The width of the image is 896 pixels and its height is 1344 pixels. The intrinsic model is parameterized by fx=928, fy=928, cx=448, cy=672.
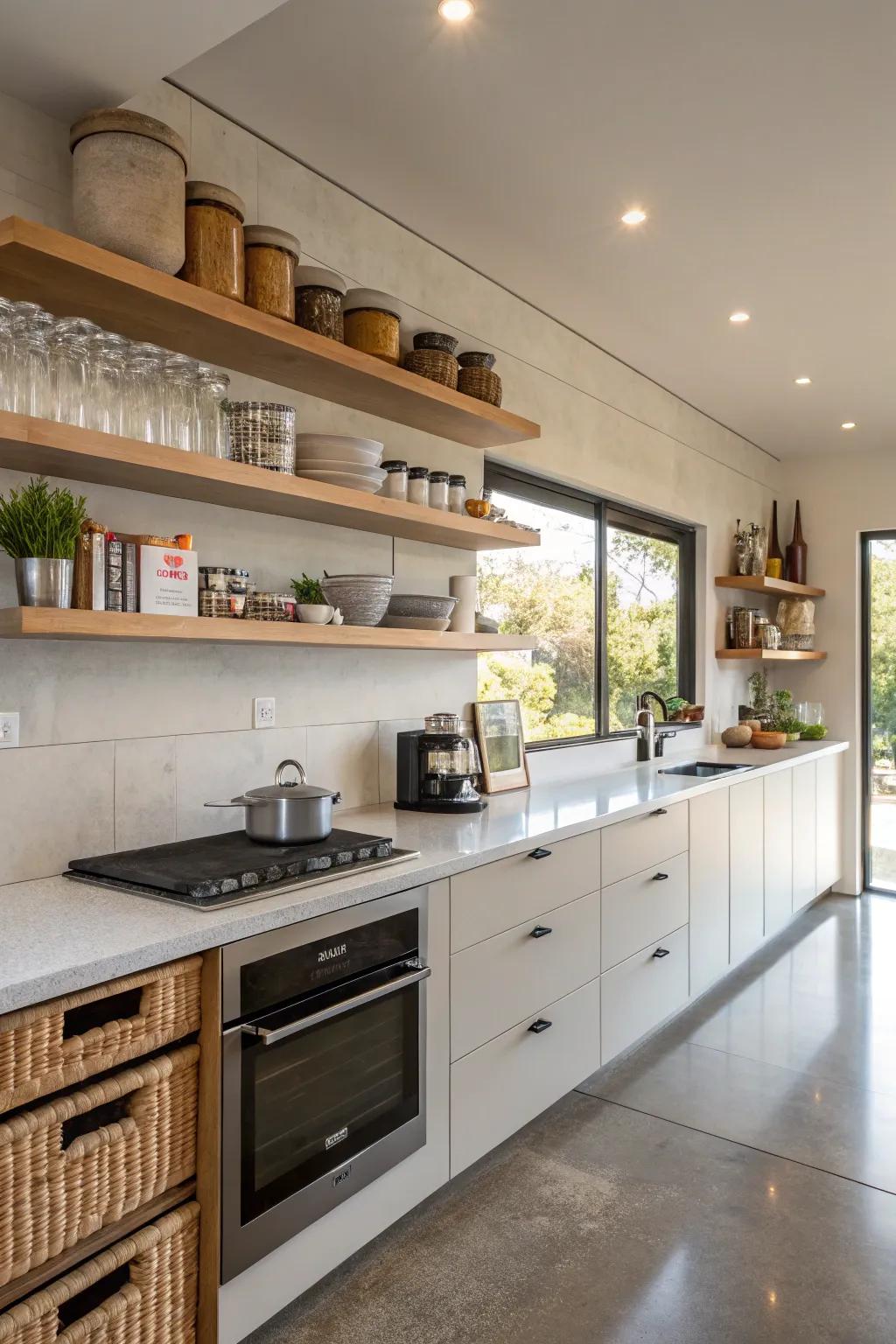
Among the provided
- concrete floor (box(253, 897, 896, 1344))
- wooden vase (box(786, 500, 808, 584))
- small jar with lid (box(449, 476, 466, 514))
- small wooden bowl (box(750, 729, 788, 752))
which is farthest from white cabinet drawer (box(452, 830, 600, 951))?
wooden vase (box(786, 500, 808, 584))

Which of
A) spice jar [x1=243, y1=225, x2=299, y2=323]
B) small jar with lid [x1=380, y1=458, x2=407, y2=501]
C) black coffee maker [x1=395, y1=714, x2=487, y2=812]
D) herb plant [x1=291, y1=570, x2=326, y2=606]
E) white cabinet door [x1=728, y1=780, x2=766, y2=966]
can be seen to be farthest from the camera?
white cabinet door [x1=728, y1=780, x2=766, y2=966]

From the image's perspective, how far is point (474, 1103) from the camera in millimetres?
2340

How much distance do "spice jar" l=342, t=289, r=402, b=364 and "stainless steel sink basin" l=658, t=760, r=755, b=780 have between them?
2.43m

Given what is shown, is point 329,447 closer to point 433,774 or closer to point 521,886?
point 433,774

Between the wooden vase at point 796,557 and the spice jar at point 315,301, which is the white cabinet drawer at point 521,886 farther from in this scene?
the wooden vase at point 796,557

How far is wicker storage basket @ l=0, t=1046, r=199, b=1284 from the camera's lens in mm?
1401

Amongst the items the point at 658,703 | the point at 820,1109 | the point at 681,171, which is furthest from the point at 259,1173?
the point at 658,703

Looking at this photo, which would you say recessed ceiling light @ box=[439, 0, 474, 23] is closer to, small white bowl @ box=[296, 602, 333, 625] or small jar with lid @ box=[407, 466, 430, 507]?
small jar with lid @ box=[407, 466, 430, 507]

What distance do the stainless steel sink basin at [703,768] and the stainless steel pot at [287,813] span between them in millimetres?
2436

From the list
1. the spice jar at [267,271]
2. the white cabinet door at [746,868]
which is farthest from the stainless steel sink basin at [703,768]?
the spice jar at [267,271]

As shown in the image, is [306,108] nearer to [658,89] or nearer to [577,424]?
[658,89]

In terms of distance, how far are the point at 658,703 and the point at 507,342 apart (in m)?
2.16

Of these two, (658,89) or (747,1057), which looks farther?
(747,1057)

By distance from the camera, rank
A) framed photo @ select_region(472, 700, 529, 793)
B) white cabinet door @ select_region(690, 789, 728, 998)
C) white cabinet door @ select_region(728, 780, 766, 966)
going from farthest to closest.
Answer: white cabinet door @ select_region(728, 780, 766, 966), white cabinet door @ select_region(690, 789, 728, 998), framed photo @ select_region(472, 700, 529, 793)
